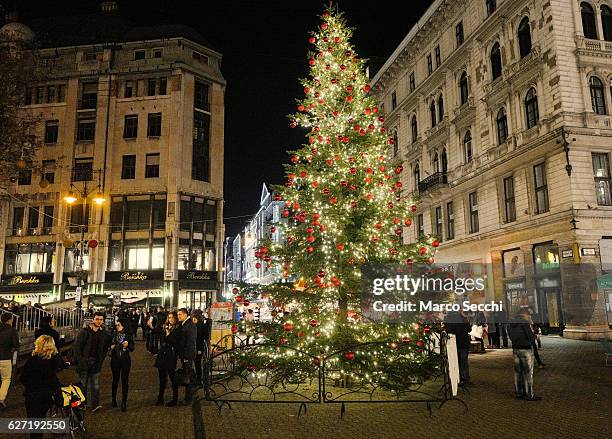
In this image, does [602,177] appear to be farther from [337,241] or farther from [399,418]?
[399,418]

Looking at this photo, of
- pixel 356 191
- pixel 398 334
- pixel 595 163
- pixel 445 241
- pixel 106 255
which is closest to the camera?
pixel 398 334

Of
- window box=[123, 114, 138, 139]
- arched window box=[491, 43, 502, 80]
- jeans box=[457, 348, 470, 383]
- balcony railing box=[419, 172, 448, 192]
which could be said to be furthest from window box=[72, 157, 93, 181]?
jeans box=[457, 348, 470, 383]

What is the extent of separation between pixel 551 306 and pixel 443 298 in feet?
47.6

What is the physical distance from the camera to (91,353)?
9.45m

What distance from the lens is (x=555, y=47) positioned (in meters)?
22.9

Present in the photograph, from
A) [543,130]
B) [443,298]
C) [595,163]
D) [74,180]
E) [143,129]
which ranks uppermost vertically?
[143,129]

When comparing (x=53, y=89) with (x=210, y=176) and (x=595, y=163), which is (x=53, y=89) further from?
(x=595, y=163)

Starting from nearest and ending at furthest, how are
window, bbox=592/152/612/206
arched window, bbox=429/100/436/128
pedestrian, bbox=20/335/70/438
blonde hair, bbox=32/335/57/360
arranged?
pedestrian, bbox=20/335/70/438
blonde hair, bbox=32/335/57/360
window, bbox=592/152/612/206
arched window, bbox=429/100/436/128

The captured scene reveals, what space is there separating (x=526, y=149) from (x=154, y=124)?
33.9 meters

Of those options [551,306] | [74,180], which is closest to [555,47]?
[551,306]

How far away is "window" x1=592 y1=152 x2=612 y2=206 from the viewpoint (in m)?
22.4

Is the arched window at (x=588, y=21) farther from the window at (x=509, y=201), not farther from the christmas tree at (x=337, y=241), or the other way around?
the christmas tree at (x=337, y=241)

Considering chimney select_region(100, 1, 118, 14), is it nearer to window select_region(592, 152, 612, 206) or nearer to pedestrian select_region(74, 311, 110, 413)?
window select_region(592, 152, 612, 206)

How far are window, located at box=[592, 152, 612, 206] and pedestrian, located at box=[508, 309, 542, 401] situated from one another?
1558cm
